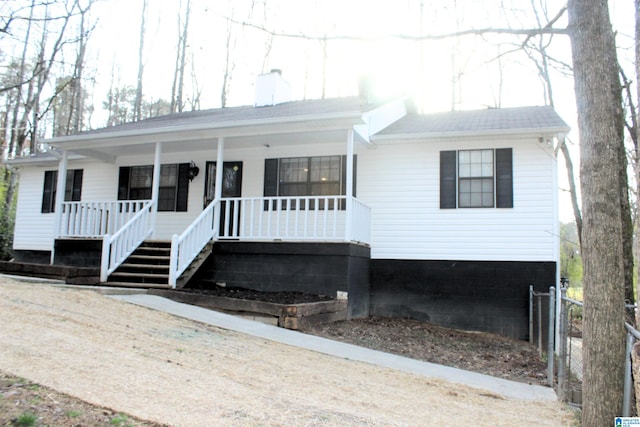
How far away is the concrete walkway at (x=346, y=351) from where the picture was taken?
552 centimetres

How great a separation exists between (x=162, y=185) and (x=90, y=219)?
1919 millimetres

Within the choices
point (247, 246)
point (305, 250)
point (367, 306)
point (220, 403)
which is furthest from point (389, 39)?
point (367, 306)

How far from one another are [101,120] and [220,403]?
3151cm

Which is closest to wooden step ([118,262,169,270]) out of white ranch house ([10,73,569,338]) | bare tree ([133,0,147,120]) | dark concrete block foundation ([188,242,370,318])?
white ranch house ([10,73,569,338])

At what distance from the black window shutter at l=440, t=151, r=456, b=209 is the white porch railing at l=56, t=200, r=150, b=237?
6.62 m

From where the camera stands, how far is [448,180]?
10.3 m

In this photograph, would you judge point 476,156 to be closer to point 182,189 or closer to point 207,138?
point 207,138

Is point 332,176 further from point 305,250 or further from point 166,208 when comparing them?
point 166,208

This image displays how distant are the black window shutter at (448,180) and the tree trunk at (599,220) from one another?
253 inches

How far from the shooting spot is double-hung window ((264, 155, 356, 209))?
10922 millimetres

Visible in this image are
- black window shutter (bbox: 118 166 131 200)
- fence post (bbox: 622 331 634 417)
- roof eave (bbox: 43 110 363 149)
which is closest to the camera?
fence post (bbox: 622 331 634 417)

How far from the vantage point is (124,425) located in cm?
300

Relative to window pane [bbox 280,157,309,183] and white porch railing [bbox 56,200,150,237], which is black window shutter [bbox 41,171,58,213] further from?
window pane [bbox 280,157,309,183]

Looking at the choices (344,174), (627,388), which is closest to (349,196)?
(344,174)
